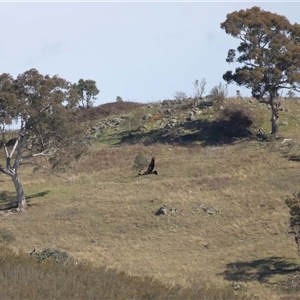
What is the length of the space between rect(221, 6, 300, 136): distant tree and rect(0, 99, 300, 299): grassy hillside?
463 cm

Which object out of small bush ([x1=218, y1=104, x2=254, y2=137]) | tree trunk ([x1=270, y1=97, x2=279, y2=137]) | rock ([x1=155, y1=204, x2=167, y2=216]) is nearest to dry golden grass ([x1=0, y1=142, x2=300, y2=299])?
rock ([x1=155, y1=204, x2=167, y2=216])

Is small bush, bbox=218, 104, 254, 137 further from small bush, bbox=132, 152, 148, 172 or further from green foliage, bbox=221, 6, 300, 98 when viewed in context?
small bush, bbox=132, 152, 148, 172

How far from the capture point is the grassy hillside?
26.2 m

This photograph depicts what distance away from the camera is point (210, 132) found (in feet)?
197

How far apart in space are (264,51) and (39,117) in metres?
25.5

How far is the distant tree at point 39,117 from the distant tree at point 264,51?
20.3m

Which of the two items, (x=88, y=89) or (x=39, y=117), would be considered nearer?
(x=39, y=117)

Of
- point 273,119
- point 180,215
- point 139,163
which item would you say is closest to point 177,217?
point 180,215

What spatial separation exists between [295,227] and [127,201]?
13575 mm

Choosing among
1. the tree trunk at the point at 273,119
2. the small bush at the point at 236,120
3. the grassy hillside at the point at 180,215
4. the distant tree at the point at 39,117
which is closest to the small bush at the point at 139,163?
the grassy hillside at the point at 180,215

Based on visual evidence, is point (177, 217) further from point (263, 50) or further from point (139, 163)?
point (263, 50)

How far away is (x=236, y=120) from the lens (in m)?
59.9

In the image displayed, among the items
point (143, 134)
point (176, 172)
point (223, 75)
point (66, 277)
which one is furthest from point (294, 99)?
point (66, 277)

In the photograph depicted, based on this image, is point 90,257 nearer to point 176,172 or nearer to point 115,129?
point 176,172
